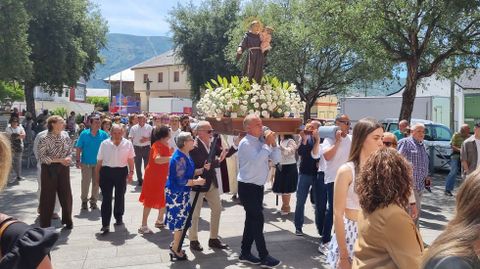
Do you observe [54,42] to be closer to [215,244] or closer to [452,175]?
[452,175]

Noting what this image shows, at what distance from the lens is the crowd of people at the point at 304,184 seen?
255cm

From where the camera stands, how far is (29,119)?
17.7 metres

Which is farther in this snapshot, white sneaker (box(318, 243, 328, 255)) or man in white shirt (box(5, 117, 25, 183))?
man in white shirt (box(5, 117, 25, 183))

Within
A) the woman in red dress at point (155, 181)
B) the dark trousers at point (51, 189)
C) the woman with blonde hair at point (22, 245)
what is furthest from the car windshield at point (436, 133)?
the woman with blonde hair at point (22, 245)

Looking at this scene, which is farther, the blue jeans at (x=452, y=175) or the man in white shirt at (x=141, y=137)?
the man in white shirt at (x=141, y=137)

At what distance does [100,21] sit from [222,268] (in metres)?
24.5

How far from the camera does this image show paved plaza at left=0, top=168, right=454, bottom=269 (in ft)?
20.5

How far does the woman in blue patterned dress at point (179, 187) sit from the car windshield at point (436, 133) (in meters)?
13.4

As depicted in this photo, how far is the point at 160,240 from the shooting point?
7316 millimetres

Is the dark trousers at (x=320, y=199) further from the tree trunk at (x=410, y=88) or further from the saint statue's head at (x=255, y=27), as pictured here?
the tree trunk at (x=410, y=88)

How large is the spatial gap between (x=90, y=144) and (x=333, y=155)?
17.2ft

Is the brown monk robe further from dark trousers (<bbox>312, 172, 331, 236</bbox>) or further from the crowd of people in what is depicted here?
dark trousers (<bbox>312, 172, 331, 236</bbox>)

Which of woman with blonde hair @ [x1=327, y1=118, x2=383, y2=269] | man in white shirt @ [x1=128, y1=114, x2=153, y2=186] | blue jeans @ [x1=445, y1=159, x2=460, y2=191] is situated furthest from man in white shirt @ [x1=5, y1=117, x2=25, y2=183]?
blue jeans @ [x1=445, y1=159, x2=460, y2=191]

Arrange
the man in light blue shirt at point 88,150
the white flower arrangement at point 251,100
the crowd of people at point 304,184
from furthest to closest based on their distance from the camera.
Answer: the man in light blue shirt at point 88,150, the white flower arrangement at point 251,100, the crowd of people at point 304,184
